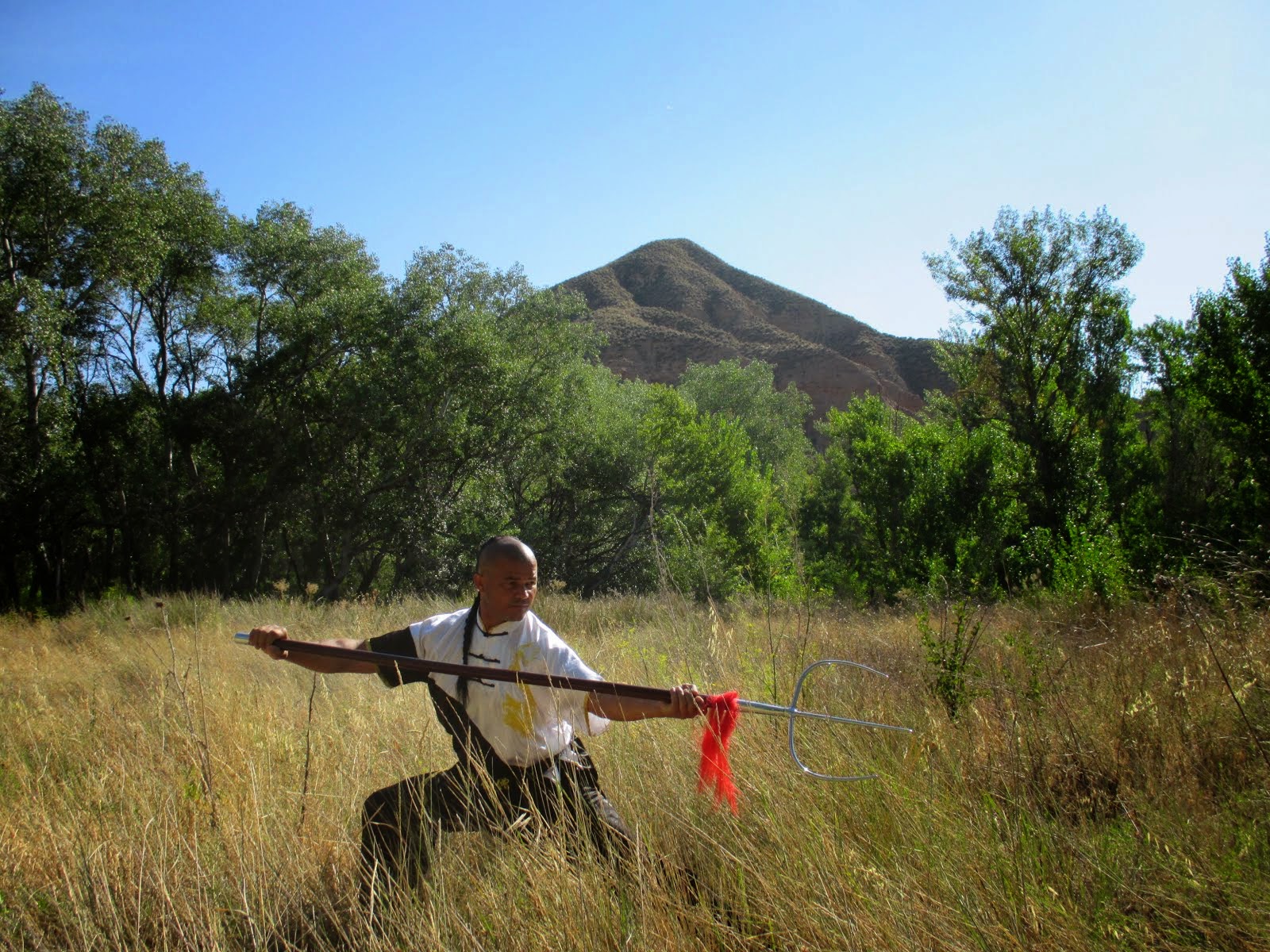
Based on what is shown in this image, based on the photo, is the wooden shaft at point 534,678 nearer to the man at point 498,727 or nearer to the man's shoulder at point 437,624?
the man at point 498,727

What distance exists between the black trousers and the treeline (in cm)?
1219

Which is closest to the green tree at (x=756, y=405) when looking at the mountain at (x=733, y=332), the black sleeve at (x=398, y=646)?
the mountain at (x=733, y=332)

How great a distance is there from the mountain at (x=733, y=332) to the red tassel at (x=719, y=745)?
Answer: 62.5 m

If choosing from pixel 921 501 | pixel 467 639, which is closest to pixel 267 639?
pixel 467 639

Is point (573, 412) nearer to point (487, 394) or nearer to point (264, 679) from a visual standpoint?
point (487, 394)

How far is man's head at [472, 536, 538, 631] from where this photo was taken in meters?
2.98

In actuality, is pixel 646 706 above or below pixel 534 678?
below

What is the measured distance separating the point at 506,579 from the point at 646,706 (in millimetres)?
700

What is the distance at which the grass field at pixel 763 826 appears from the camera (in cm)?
221

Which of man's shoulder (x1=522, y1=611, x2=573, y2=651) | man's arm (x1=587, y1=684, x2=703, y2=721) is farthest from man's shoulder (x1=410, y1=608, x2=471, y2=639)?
man's arm (x1=587, y1=684, x2=703, y2=721)

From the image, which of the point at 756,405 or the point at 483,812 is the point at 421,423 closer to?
the point at 483,812

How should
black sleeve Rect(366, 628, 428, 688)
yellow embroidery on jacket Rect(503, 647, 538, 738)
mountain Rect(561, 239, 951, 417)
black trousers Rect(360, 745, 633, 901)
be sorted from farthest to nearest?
mountain Rect(561, 239, 951, 417), black sleeve Rect(366, 628, 428, 688), yellow embroidery on jacket Rect(503, 647, 538, 738), black trousers Rect(360, 745, 633, 901)

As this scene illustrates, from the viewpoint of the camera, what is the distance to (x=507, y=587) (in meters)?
2.99

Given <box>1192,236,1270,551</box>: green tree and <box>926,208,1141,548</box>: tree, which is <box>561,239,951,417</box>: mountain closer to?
<box>926,208,1141,548</box>: tree
